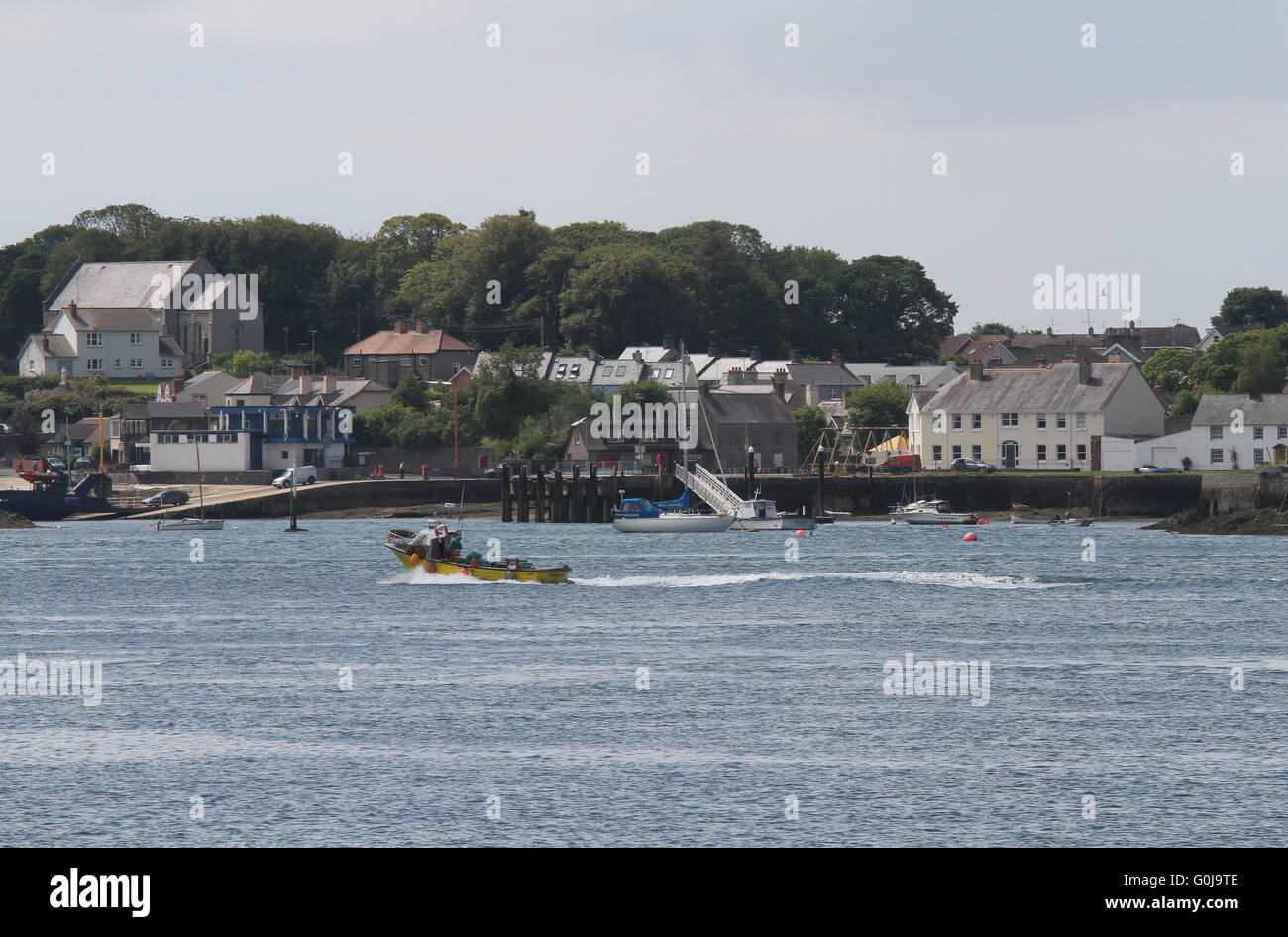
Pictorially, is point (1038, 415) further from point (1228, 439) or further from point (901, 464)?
point (1228, 439)

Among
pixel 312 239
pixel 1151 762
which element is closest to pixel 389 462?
pixel 312 239

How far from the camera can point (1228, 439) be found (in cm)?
10212

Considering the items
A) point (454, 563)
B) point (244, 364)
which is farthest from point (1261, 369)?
point (244, 364)

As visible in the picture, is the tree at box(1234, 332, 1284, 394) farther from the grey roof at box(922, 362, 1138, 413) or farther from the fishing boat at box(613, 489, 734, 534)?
the fishing boat at box(613, 489, 734, 534)

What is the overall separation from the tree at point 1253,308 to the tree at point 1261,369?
65.1 m

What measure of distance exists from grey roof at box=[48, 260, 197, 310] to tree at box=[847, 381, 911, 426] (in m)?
67.6

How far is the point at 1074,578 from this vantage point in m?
60.7

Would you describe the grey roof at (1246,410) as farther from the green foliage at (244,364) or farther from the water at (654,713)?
the green foliage at (244,364)

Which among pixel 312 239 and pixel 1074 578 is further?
pixel 312 239

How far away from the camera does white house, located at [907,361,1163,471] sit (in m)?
107

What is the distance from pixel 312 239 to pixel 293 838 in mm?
154660
